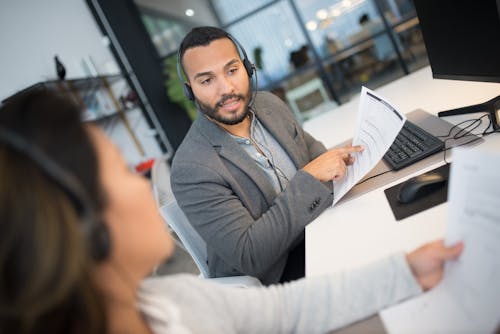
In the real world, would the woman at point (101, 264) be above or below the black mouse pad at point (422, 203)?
above

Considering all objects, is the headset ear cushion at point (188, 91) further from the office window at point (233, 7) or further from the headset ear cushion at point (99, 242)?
the office window at point (233, 7)

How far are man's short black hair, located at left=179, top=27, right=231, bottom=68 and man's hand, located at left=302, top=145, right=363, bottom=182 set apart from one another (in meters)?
0.57

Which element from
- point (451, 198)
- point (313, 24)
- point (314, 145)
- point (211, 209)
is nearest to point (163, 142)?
point (313, 24)

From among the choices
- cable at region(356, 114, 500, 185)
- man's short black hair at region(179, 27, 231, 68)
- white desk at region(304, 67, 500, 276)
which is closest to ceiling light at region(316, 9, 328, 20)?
white desk at region(304, 67, 500, 276)

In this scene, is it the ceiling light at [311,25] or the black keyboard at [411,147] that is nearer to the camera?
the black keyboard at [411,147]

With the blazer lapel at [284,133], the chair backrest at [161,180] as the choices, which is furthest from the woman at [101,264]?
the chair backrest at [161,180]

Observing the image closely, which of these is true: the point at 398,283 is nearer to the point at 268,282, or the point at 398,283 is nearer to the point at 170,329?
the point at 170,329

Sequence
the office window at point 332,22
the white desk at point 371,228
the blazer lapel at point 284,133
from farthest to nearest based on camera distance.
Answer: the office window at point 332,22
the blazer lapel at point 284,133
the white desk at point 371,228

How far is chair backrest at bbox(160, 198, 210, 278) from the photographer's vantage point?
128 cm

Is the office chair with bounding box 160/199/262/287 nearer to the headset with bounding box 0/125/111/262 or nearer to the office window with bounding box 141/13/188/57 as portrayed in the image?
the headset with bounding box 0/125/111/262

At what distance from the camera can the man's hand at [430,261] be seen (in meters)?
0.60

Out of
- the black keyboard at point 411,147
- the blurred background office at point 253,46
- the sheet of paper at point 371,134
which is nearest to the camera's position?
the sheet of paper at point 371,134

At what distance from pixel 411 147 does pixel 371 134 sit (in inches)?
6.9

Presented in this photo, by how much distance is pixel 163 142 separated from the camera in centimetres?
445
